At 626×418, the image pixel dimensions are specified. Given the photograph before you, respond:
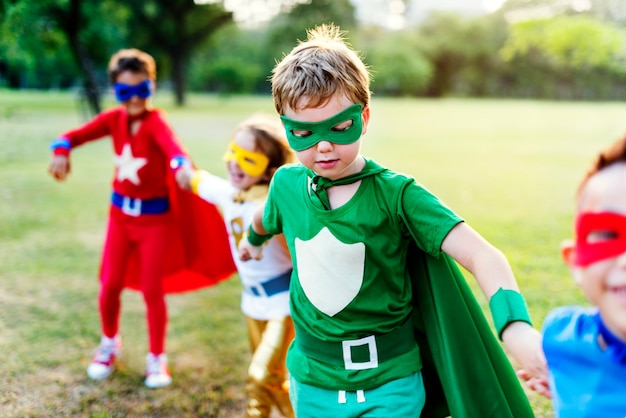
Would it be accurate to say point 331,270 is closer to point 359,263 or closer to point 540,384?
point 359,263

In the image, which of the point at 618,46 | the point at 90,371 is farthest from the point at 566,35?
the point at 90,371

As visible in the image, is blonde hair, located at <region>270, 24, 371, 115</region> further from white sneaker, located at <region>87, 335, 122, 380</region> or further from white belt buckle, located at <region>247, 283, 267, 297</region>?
white sneaker, located at <region>87, 335, 122, 380</region>

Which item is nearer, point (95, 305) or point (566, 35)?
point (95, 305)

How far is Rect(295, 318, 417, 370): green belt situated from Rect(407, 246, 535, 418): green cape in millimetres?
126

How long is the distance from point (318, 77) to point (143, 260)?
2417 millimetres

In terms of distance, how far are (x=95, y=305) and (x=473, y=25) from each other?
46.7 metres

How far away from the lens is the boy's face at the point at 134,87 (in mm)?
4215

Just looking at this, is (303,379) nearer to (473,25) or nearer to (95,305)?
(95,305)

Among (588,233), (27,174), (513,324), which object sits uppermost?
(588,233)

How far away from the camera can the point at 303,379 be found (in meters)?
2.60

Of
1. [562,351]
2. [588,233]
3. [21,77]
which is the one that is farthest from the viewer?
[21,77]

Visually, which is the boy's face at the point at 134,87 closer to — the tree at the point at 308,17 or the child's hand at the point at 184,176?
the child's hand at the point at 184,176

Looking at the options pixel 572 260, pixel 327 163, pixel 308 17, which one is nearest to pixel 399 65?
pixel 308 17

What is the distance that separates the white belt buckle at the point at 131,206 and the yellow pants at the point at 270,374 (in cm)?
122
